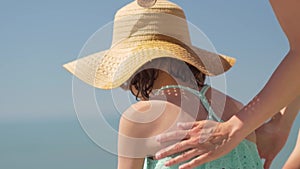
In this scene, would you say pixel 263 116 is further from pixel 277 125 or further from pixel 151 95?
pixel 277 125

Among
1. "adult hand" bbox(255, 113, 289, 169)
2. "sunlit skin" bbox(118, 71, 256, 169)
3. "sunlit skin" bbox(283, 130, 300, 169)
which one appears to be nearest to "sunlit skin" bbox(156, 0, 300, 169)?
"sunlit skin" bbox(118, 71, 256, 169)

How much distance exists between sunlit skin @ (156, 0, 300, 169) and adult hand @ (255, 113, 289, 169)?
1.47 ft

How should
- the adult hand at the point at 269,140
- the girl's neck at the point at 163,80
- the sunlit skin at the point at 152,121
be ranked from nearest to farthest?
the sunlit skin at the point at 152,121 < the girl's neck at the point at 163,80 < the adult hand at the point at 269,140

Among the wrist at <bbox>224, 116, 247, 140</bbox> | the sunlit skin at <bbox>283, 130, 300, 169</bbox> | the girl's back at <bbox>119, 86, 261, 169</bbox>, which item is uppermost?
the wrist at <bbox>224, 116, 247, 140</bbox>

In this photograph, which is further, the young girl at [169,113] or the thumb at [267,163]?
the thumb at [267,163]

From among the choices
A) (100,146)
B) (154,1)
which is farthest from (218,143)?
(154,1)

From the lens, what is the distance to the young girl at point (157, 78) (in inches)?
62.3

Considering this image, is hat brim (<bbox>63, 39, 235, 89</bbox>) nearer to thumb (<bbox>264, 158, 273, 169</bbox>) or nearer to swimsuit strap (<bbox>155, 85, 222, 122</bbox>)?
swimsuit strap (<bbox>155, 85, 222, 122</bbox>)

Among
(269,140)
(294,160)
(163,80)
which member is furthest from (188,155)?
(294,160)

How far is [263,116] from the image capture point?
1.40 m

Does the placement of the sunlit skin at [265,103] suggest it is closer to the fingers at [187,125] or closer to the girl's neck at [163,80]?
the fingers at [187,125]

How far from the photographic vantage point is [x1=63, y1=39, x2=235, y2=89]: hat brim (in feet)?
5.61

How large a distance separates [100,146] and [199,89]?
1.04 feet

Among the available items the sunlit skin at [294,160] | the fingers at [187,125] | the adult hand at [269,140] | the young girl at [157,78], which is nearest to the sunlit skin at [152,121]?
the young girl at [157,78]
